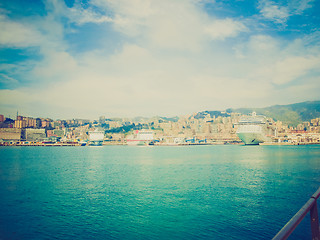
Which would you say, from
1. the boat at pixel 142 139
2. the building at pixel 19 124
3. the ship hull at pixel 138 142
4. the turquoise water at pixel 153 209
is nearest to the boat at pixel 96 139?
the ship hull at pixel 138 142

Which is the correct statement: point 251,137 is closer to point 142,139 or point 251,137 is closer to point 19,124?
point 142,139

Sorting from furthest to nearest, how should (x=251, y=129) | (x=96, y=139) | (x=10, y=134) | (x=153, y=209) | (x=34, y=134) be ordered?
1. (x=34, y=134)
2. (x=96, y=139)
3. (x=10, y=134)
4. (x=251, y=129)
5. (x=153, y=209)

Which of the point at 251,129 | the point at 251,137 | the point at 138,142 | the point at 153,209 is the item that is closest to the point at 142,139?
the point at 138,142

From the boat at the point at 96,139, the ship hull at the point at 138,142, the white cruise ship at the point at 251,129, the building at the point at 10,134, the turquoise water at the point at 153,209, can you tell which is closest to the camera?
the turquoise water at the point at 153,209

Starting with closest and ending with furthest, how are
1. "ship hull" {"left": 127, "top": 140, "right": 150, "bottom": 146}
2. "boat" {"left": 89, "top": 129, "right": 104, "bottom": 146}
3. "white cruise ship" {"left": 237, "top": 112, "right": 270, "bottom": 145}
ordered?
"white cruise ship" {"left": 237, "top": 112, "right": 270, "bottom": 145}
"ship hull" {"left": 127, "top": 140, "right": 150, "bottom": 146}
"boat" {"left": 89, "top": 129, "right": 104, "bottom": 146}

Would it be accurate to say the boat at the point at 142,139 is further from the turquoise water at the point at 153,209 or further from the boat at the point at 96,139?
the turquoise water at the point at 153,209

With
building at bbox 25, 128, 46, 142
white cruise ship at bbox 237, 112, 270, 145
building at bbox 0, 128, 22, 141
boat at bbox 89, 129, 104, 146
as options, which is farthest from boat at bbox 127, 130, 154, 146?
building at bbox 0, 128, 22, 141

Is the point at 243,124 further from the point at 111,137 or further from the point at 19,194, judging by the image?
the point at 111,137

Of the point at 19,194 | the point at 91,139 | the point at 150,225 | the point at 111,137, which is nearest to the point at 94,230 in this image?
the point at 150,225

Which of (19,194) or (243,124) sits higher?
(243,124)

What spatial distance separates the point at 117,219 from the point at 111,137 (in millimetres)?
176112

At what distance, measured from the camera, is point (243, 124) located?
330ft

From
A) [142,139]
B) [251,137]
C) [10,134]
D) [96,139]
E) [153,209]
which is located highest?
[10,134]

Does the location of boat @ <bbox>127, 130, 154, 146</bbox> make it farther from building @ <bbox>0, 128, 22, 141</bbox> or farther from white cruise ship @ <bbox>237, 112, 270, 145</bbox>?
building @ <bbox>0, 128, 22, 141</bbox>
